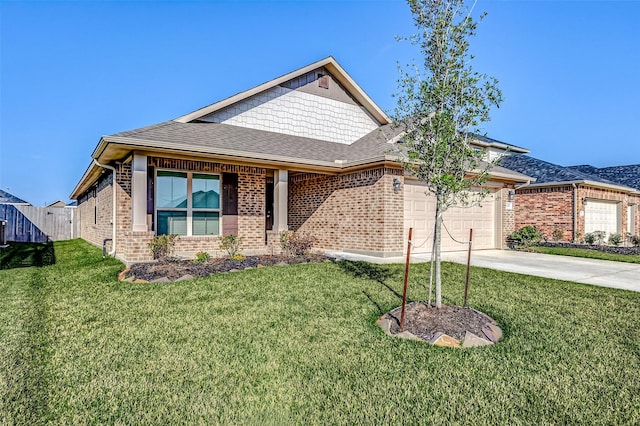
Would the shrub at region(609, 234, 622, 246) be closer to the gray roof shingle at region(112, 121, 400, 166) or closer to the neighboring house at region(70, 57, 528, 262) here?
the neighboring house at region(70, 57, 528, 262)

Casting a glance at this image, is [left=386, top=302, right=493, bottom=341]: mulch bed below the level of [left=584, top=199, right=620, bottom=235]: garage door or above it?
below

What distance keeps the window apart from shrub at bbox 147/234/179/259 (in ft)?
1.95

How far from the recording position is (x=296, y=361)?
11.8 feet

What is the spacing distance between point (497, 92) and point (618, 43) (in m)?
16.1

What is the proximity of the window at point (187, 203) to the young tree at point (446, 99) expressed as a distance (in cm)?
711

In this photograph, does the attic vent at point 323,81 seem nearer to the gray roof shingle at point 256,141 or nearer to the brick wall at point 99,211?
the gray roof shingle at point 256,141

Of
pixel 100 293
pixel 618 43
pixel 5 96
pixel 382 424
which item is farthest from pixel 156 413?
pixel 5 96

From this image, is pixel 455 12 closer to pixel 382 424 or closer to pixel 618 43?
pixel 382 424

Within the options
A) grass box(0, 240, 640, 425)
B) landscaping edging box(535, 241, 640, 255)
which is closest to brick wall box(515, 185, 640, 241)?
landscaping edging box(535, 241, 640, 255)

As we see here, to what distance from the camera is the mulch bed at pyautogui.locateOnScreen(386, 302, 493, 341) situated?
14.1ft

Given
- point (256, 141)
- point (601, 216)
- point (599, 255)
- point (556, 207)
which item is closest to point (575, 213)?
point (556, 207)

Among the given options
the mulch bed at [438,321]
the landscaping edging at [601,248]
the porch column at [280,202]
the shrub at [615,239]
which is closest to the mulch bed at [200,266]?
the porch column at [280,202]

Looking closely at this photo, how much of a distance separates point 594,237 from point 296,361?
58.4ft

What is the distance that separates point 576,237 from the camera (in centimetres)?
1590
